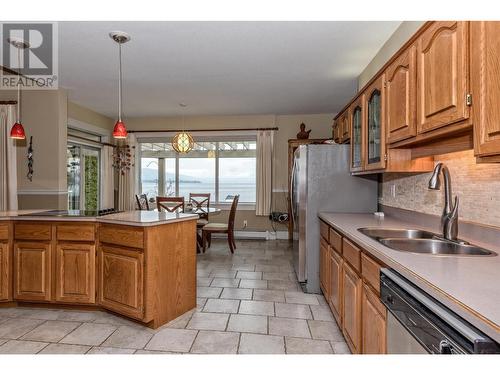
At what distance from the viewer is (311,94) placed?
4.68 meters

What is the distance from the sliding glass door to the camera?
5.42 meters

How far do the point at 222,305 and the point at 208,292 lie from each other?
0.38m

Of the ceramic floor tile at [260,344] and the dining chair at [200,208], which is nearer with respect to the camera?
the ceramic floor tile at [260,344]

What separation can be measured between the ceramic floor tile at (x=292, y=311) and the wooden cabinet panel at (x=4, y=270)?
98.7 inches

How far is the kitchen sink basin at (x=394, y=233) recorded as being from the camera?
2034 mm

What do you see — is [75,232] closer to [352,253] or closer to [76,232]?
[76,232]

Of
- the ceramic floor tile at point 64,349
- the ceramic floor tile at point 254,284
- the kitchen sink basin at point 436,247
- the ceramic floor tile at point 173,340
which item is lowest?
the ceramic floor tile at point 64,349

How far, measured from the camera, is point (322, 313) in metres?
2.66

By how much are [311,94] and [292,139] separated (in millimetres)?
1240

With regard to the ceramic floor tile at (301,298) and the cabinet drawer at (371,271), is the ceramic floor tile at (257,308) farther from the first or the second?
the cabinet drawer at (371,271)

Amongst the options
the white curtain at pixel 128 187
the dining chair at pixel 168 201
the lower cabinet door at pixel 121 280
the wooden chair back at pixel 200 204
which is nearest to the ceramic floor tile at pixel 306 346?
the lower cabinet door at pixel 121 280

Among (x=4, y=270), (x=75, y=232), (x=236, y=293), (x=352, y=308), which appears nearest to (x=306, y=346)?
(x=352, y=308)
